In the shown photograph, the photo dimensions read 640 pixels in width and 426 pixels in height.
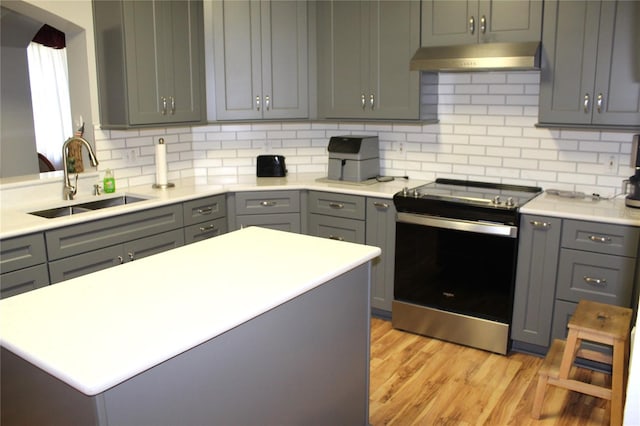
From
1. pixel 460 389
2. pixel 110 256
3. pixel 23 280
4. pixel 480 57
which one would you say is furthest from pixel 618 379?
pixel 23 280

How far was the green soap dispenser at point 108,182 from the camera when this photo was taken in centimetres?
380

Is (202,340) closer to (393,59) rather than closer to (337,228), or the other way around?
(337,228)

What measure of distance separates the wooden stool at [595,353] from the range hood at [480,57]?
139cm

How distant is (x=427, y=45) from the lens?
371 centimetres

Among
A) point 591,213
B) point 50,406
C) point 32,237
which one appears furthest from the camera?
point 591,213

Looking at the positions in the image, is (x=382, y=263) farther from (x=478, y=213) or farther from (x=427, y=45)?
(x=427, y=45)

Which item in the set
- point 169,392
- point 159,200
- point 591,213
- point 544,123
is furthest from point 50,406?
point 544,123

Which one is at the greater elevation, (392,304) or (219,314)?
(219,314)

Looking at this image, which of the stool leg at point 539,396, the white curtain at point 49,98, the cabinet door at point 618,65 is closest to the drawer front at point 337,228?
the stool leg at point 539,396

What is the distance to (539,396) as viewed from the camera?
2.75 m

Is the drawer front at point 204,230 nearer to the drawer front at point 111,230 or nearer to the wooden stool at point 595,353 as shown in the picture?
the drawer front at point 111,230

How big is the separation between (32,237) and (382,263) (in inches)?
83.7

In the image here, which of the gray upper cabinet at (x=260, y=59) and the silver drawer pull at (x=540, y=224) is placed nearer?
the silver drawer pull at (x=540, y=224)

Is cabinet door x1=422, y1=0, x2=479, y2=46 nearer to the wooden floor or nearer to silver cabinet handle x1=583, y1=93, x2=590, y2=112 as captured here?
silver cabinet handle x1=583, y1=93, x2=590, y2=112
